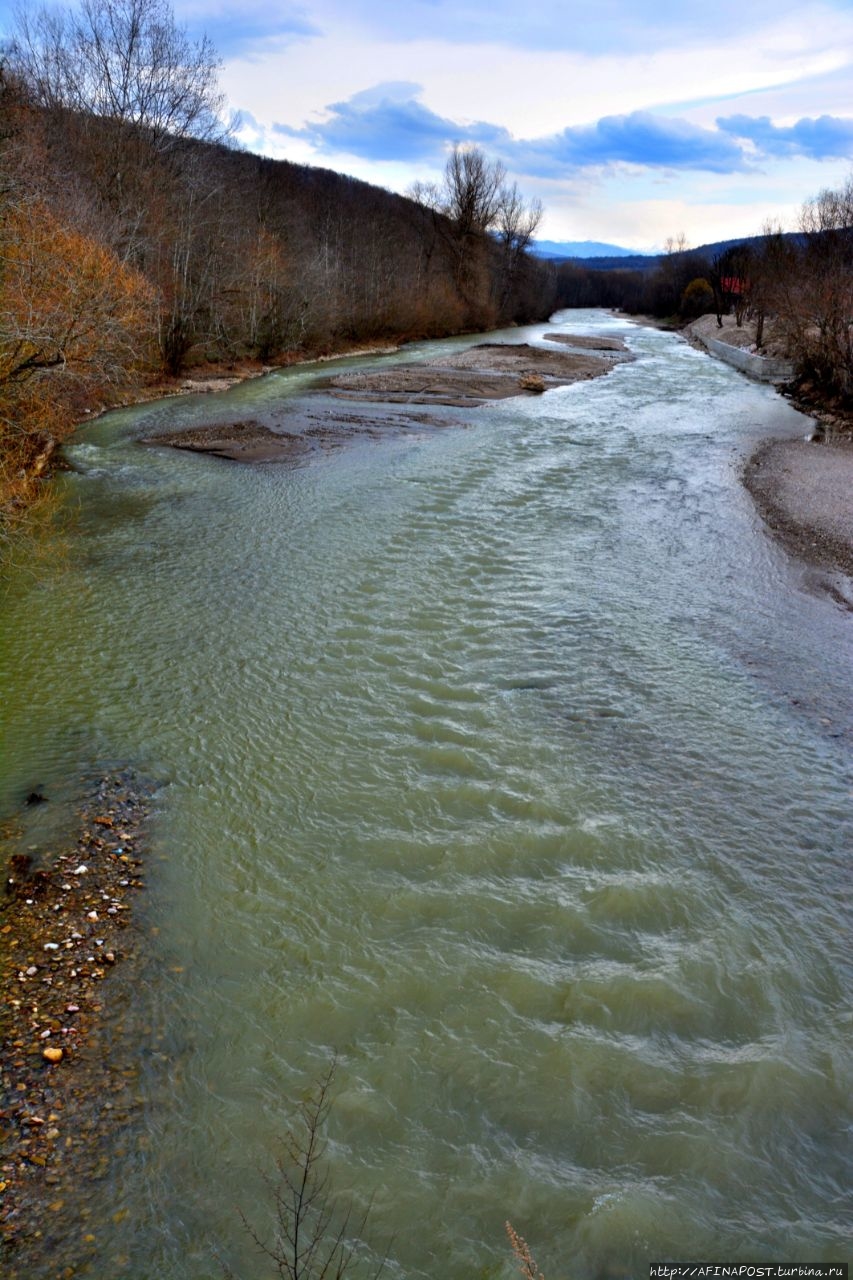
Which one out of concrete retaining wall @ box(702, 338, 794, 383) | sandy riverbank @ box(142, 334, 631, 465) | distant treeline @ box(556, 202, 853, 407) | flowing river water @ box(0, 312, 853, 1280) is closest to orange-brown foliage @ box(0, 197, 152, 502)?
flowing river water @ box(0, 312, 853, 1280)

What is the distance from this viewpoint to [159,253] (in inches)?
1013

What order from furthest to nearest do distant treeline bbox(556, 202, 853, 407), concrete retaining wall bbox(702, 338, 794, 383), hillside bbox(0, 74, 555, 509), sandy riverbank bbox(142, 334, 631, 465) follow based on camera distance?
1. concrete retaining wall bbox(702, 338, 794, 383)
2. distant treeline bbox(556, 202, 853, 407)
3. sandy riverbank bbox(142, 334, 631, 465)
4. hillside bbox(0, 74, 555, 509)

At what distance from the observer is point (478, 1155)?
3.55m

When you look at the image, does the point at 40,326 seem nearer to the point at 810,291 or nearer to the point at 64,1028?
the point at 64,1028

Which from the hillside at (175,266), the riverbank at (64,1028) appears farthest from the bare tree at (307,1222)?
the hillside at (175,266)

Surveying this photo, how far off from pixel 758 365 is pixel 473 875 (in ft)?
104

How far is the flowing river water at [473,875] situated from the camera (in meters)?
3.42

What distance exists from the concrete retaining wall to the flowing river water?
70.2 ft

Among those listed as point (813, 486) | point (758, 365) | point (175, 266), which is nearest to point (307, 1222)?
point (813, 486)

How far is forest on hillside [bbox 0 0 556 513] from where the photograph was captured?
11.4 metres

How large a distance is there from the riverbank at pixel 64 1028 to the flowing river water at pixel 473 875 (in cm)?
13

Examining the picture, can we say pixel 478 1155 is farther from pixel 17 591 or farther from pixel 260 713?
pixel 17 591

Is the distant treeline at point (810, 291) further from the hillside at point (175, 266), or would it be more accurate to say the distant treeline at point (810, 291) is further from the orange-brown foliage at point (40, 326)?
the orange-brown foliage at point (40, 326)

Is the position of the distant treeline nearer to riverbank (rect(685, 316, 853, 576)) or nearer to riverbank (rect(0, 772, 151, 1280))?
riverbank (rect(685, 316, 853, 576))
